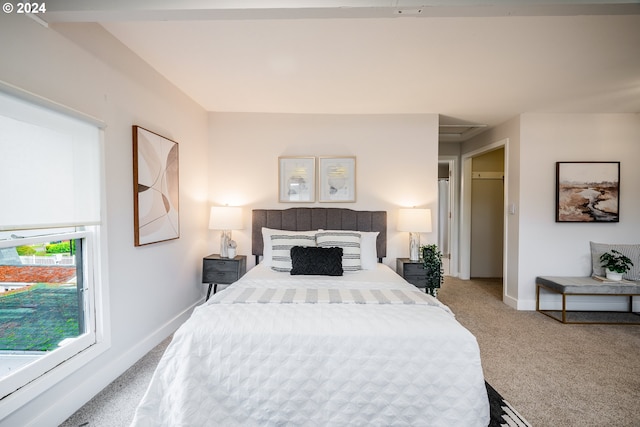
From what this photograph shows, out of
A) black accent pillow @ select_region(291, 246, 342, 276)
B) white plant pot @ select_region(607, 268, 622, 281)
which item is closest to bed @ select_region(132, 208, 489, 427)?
black accent pillow @ select_region(291, 246, 342, 276)

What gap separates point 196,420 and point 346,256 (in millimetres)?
2057

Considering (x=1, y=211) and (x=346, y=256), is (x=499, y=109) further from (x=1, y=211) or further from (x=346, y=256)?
(x=1, y=211)

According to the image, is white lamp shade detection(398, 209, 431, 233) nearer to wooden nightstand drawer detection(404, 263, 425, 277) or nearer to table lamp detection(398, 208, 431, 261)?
table lamp detection(398, 208, 431, 261)

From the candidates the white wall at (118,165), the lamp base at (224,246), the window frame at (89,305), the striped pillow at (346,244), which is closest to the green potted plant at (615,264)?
the striped pillow at (346,244)

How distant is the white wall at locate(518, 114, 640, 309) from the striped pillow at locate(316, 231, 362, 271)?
236 centimetres

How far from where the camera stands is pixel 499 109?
12.6 feet

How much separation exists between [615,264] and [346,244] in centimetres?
333

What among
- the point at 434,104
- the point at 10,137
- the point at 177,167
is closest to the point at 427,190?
the point at 434,104

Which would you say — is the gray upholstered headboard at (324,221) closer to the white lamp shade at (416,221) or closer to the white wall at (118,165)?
the white lamp shade at (416,221)

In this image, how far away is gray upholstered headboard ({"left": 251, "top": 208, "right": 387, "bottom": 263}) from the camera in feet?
13.1

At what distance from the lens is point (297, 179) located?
4.13 m

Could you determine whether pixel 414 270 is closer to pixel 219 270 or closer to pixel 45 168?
pixel 219 270

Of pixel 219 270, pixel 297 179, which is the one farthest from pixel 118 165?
pixel 297 179

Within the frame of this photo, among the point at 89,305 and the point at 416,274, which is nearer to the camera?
the point at 89,305
